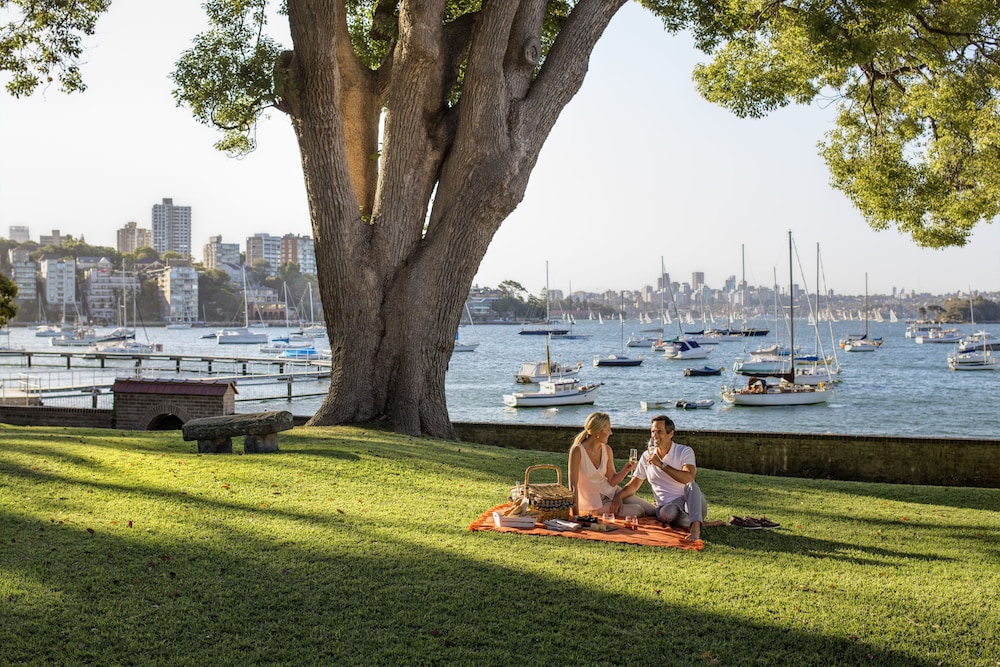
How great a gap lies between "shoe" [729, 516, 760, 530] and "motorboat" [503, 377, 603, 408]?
135ft

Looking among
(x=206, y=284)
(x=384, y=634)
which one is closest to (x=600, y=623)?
(x=384, y=634)

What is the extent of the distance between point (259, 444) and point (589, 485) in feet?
15.1

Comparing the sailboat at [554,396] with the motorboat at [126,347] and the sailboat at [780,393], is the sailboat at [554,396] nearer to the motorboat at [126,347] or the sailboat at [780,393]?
the sailboat at [780,393]

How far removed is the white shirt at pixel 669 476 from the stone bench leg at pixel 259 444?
4.88 meters

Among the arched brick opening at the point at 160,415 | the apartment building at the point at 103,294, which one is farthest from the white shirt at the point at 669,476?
the apartment building at the point at 103,294

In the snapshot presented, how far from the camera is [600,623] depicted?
4.94 m

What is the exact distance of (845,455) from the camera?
1256 centimetres

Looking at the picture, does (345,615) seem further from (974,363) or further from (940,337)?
(940,337)

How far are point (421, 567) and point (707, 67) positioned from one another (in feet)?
38.2

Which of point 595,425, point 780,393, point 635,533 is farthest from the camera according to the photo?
point 780,393

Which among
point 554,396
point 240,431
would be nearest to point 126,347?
point 554,396

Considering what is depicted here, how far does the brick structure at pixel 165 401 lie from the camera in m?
17.1

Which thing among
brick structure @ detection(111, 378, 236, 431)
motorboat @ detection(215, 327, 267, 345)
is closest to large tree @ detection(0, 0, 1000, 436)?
brick structure @ detection(111, 378, 236, 431)

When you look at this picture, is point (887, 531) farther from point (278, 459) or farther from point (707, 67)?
A: point (707, 67)
